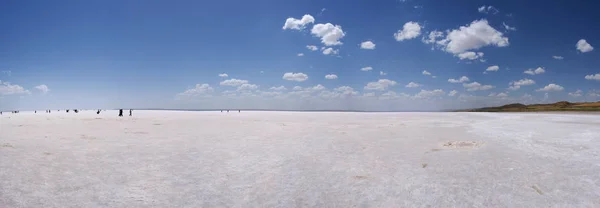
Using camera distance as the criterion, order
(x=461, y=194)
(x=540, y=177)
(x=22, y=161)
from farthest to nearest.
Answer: (x=22, y=161)
(x=540, y=177)
(x=461, y=194)

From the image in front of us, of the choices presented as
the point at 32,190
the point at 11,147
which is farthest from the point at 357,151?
the point at 11,147

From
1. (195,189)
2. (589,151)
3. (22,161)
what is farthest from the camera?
(589,151)

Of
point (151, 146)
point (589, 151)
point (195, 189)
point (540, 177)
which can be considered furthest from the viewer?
point (151, 146)

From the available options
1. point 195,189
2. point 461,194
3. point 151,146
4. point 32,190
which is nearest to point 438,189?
point 461,194

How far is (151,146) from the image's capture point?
1491cm

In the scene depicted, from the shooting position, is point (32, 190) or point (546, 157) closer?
point (32, 190)

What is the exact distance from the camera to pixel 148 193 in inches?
307

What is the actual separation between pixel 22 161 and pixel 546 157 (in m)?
17.2

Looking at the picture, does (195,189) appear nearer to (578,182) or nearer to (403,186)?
(403,186)

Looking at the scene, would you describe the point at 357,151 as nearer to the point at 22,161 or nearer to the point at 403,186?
the point at 403,186

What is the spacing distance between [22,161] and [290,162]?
8.39 meters

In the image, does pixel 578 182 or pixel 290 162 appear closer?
pixel 578 182

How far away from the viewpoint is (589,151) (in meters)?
13.1

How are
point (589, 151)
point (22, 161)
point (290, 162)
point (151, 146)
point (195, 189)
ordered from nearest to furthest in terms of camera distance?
1. point (195, 189)
2. point (22, 161)
3. point (290, 162)
4. point (589, 151)
5. point (151, 146)
